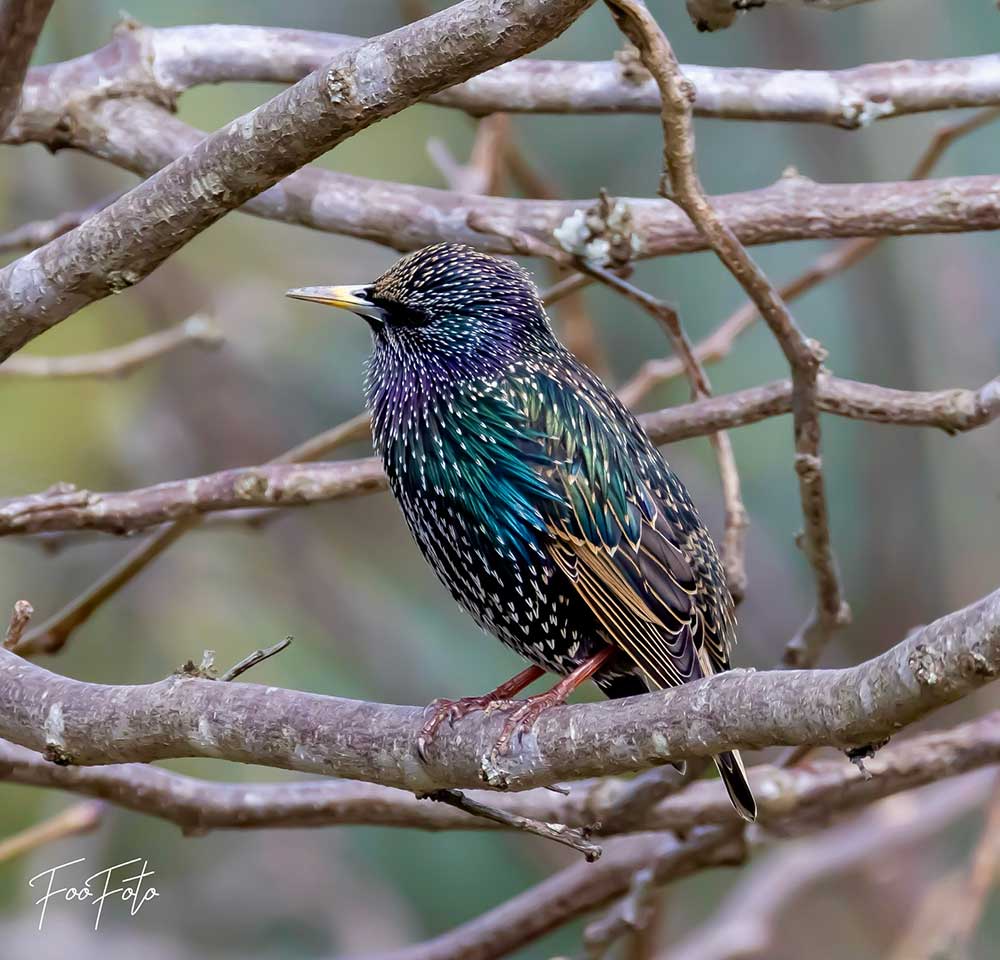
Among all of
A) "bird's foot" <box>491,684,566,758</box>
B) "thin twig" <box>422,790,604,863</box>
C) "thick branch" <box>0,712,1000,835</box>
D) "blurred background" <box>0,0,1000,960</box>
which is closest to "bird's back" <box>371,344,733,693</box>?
"bird's foot" <box>491,684,566,758</box>

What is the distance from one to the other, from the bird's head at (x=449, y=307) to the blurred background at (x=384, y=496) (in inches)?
101

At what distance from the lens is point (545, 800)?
13.6ft

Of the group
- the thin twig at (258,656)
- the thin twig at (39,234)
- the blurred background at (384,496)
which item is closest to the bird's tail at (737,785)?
the thin twig at (258,656)

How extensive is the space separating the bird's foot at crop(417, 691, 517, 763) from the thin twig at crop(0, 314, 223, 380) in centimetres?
177

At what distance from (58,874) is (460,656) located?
2269mm

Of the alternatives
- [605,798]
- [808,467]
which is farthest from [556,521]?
[605,798]

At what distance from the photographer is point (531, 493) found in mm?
3424

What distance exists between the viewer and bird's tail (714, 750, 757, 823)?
3.35 metres

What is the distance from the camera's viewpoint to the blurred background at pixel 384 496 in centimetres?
675

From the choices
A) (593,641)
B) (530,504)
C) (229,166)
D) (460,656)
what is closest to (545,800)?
(593,641)

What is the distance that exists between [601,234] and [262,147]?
125cm

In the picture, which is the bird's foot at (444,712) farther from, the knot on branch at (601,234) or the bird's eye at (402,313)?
the knot on branch at (601,234)

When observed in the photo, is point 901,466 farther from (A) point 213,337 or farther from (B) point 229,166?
(B) point 229,166
